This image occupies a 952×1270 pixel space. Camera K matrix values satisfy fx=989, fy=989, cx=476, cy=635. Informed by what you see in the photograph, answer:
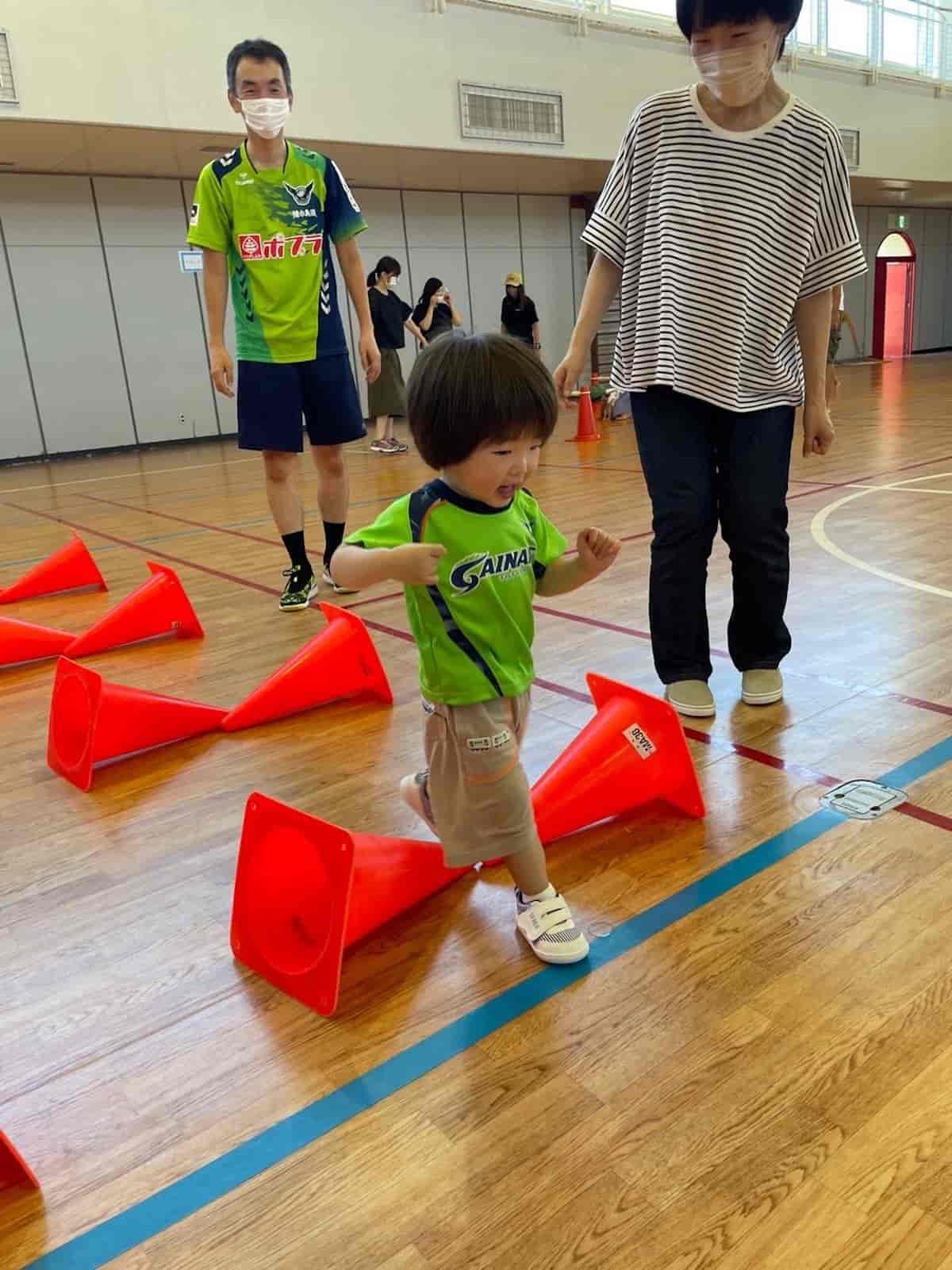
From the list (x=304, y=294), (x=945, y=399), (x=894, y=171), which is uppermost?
(x=894, y=171)

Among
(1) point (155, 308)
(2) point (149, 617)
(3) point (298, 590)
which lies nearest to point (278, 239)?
(3) point (298, 590)

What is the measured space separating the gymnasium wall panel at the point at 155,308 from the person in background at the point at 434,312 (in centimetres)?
291

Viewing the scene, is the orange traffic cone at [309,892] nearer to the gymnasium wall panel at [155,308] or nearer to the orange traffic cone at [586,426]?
the orange traffic cone at [586,426]

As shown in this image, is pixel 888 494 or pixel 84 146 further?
pixel 84 146

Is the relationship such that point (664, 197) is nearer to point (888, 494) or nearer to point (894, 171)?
point (888, 494)

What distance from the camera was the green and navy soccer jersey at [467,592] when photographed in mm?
1495

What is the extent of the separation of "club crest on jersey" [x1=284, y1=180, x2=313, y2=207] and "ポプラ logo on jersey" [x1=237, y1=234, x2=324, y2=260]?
0.35ft

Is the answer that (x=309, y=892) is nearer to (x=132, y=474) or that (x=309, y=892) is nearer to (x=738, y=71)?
(x=738, y=71)

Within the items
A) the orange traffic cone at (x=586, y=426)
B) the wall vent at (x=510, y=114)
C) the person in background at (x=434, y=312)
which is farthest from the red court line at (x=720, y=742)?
the wall vent at (x=510, y=114)

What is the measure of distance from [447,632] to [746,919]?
0.68 meters

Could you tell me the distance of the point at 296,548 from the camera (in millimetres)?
3729

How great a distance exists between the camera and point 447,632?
1.54m

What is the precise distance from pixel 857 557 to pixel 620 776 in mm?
2401

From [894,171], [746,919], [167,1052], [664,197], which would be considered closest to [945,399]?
[894,171]
